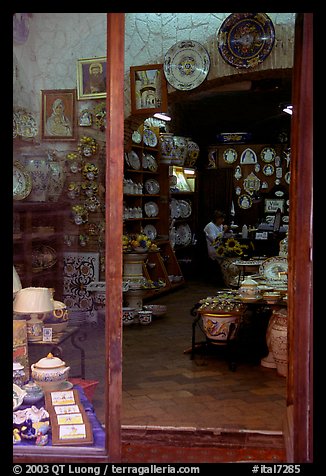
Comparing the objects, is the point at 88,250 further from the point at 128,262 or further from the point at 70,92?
the point at 70,92

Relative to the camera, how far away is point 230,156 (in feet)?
43.4

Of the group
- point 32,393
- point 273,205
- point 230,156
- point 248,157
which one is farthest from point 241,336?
point 230,156

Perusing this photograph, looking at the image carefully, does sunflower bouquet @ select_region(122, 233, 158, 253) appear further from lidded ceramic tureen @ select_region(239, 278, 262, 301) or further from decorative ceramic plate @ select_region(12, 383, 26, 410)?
decorative ceramic plate @ select_region(12, 383, 26, 410)

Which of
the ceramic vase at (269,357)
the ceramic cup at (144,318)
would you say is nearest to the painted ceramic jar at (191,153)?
the ceramic cup at (144,318)

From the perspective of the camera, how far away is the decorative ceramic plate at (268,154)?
12961 millimetres

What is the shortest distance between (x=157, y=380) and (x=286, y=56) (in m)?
3.59

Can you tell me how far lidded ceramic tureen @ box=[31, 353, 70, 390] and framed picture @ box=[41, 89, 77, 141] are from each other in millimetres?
3330

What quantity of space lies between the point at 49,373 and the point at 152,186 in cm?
635

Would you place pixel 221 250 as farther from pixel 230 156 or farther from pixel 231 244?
pixel 230 156

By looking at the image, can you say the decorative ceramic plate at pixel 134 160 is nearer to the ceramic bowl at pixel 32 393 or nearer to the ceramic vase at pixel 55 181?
the ceramic vase at pixel 55 181

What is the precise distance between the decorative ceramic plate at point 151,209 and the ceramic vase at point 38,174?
10.9 feet

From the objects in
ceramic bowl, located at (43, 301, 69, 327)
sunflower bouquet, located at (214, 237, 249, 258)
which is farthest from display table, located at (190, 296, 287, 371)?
sunflower bouquet, located at (214, 237, 249, 258)
